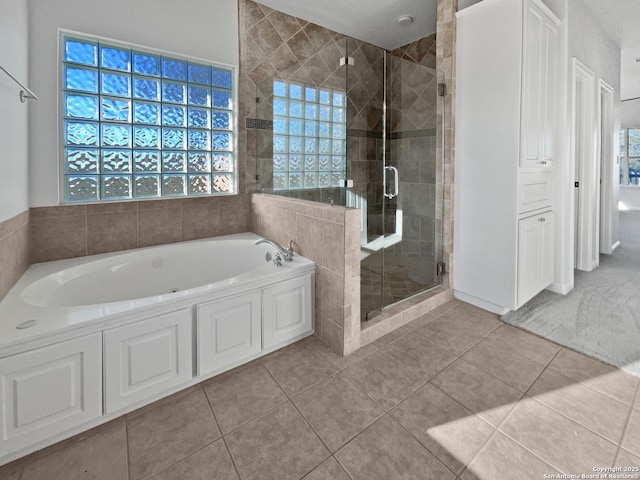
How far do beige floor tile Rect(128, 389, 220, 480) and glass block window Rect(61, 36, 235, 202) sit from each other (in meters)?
1.56

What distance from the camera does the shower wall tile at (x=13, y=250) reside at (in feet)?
5.13

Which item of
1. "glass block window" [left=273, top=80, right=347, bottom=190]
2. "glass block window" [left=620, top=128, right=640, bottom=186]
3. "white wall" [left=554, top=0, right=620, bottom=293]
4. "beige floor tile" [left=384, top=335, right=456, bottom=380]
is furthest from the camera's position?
"glass block window" [left=620, top=128, right=640, bottom=186]

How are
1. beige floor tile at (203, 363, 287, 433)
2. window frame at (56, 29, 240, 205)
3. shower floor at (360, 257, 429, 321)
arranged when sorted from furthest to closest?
1. shower floor at (360, 257, 429, 321)
2. window frame at (56, 29, 240, 205)
3. beige floor tile at (203, 363, 287, 433)

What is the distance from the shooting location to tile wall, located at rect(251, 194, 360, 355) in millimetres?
1898

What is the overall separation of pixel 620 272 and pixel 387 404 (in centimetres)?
334

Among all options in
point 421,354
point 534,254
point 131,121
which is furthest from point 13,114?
point 534,254

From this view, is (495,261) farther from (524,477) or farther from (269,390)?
(269,390)

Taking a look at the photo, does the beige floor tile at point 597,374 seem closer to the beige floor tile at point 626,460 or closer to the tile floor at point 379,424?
the tile floor at point 379,424

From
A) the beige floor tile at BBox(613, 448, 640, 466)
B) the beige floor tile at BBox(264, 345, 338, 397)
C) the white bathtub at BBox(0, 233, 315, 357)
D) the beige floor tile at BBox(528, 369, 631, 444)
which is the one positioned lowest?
the beige floor tile at BBox(613, 448, 640, 466)

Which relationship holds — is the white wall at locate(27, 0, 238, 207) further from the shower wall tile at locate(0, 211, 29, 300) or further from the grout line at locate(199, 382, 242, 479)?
the grout line at locate(199, 382, 242, 479)

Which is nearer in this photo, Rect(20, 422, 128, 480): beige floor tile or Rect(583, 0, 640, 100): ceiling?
Rect(20, 422, 128, 480): beige floor tile

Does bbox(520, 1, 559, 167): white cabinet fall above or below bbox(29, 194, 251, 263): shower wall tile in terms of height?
above

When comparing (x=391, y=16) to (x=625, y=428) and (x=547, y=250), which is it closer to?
(x=547, y=250)

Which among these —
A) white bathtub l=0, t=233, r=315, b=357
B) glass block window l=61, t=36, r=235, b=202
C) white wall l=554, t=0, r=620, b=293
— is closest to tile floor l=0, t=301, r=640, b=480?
white bathtub l=0, t=233, r=315, b=357
